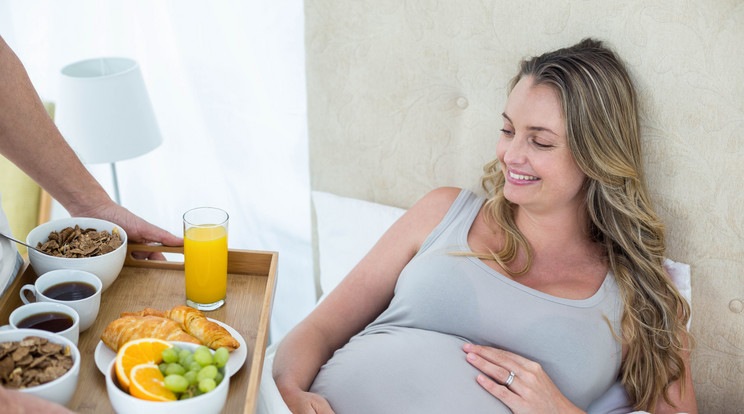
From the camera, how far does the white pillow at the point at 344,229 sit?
78.9 inches

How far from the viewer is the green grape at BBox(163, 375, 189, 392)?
0.93 meters

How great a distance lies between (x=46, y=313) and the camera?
3.61ft

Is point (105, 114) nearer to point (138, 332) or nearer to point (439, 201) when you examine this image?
point (439, 201)

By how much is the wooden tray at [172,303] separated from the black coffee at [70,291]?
0.06 m

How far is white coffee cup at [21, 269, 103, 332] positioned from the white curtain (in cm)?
124

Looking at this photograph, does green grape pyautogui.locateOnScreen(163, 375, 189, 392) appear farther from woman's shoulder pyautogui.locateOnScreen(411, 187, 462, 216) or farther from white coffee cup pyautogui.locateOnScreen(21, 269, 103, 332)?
woman's shoulder pyautogui.locateOnScreen(411, 187, 462, 216)

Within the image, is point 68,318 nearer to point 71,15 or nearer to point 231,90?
point 231,90

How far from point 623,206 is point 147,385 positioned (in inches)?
44.0

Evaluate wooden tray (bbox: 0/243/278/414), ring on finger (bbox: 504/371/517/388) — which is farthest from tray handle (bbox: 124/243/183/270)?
ring on finger (bbox: 504/371/517/388)

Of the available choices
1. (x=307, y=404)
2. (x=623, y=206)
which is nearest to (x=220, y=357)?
(x=307, y=404)

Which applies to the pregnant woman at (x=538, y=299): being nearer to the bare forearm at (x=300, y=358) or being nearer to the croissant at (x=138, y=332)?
the bare forearm at (x=300, y=358)

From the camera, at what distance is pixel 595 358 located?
4.88ft

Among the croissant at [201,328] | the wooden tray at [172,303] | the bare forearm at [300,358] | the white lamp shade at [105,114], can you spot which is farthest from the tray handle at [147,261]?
the white lamp shade at [105,114]

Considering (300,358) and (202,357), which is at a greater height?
(202,357)
